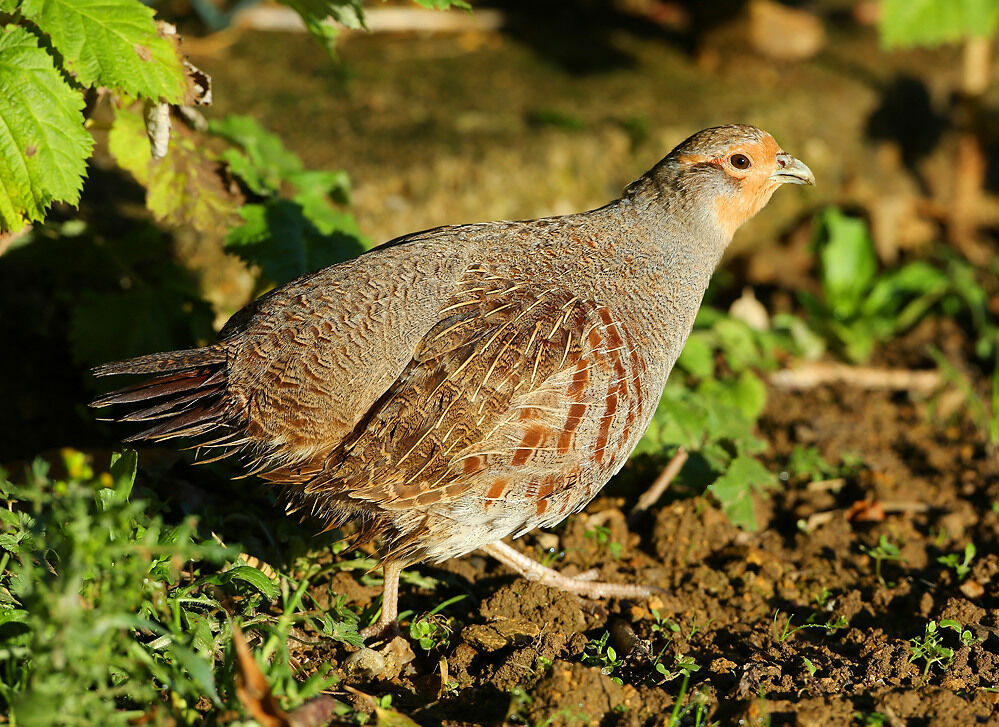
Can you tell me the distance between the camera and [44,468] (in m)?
2.22

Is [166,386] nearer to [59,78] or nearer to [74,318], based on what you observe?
[59,78]

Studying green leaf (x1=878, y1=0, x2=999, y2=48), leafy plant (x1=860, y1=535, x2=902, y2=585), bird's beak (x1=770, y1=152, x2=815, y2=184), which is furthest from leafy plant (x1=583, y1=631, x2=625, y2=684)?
green leaf (x1=878, y1=0, x2=999, y2=48)

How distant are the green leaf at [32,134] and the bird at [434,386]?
534 millimetres

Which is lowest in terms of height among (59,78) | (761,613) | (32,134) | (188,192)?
(761,613)

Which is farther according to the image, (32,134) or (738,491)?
(738,491)

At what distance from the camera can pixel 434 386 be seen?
114 inches

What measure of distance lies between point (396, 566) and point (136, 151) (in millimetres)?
1820

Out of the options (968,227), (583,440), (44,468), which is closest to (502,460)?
(583,440)

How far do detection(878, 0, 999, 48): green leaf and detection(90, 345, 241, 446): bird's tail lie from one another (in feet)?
16.0

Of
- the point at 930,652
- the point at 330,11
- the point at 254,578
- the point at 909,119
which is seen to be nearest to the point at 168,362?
the point at 254,578

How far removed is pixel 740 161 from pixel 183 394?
2174mm

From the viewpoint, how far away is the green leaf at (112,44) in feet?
9.09

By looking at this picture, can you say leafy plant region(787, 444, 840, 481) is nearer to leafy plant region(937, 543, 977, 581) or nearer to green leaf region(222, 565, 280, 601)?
leafy plant region(937, 543, 977, 581)

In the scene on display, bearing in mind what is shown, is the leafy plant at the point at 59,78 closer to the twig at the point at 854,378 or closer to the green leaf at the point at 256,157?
the green leaf at the point at 256,157
